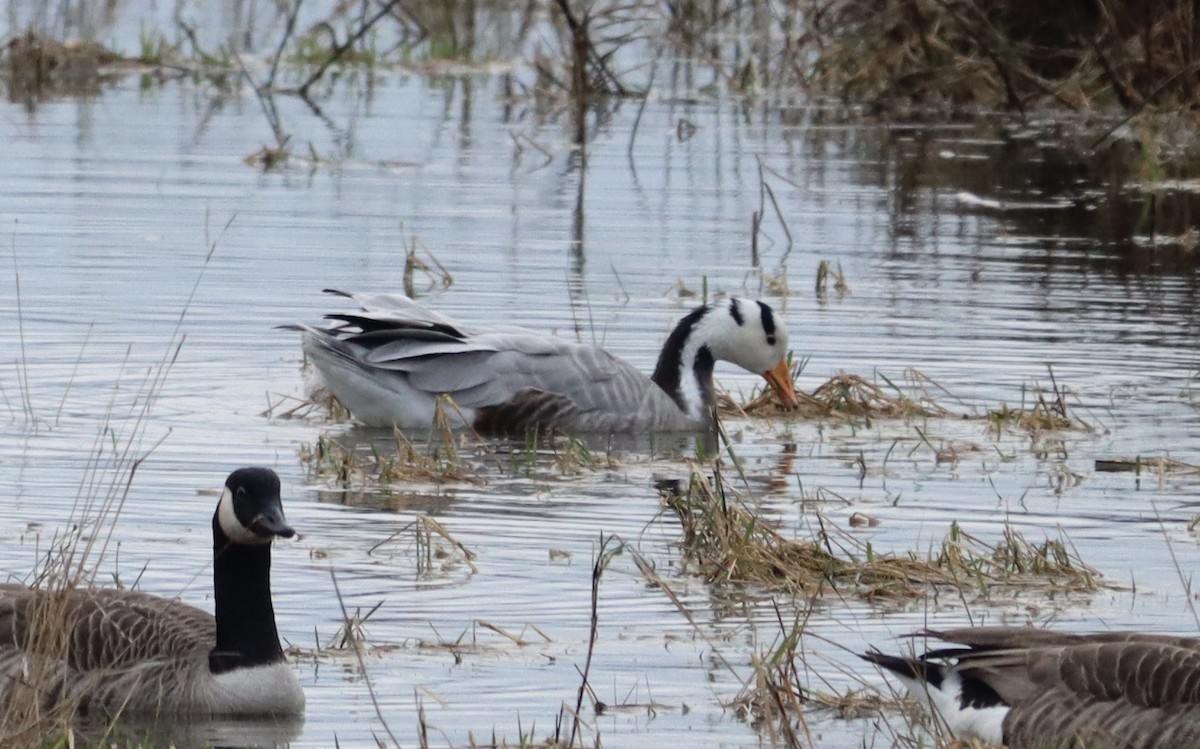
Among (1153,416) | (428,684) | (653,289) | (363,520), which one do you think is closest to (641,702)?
(428,684)

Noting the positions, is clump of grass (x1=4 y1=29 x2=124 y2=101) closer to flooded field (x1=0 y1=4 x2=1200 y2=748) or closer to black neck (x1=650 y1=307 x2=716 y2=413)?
flooded field (x1=0 y1=4 x2=1200 y2=748)

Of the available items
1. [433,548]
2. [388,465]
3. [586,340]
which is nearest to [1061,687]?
[433,548]

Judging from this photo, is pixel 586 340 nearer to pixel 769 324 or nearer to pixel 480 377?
pixel 769 324

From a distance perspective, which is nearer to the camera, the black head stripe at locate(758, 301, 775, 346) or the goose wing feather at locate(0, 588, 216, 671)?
the goose wing feather at locate(0, 588, 216, 671)

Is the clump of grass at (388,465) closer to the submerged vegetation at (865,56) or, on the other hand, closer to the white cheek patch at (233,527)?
the white cheek patch at (233,527)

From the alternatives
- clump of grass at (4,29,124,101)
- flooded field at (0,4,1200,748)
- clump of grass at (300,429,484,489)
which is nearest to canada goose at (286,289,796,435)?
flooded field at (0,4,1200,748)

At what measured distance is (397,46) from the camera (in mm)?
29891

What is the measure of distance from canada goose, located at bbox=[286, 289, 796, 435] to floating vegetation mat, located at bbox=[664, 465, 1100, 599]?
10.4ft

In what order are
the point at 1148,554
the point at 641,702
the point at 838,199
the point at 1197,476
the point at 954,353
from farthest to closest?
the point at 838,199 < the point at 954,353 < the point at 1197,476 < the point at 1148,554 < the point at 641,702

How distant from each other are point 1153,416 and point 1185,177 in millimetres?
10496

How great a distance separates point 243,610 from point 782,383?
5609mm

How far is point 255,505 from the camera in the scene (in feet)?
23.0

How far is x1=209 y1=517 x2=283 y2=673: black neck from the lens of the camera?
23.0 ft

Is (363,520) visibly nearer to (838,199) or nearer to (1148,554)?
(1148,554)
